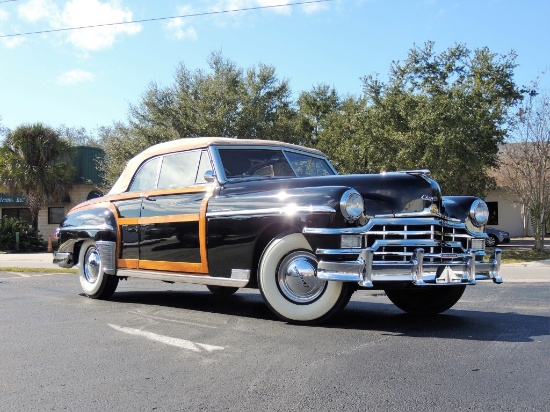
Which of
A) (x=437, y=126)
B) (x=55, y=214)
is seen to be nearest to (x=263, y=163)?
(x=437, y=126)

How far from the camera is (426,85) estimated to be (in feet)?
73.3

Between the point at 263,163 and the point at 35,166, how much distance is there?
23617mm

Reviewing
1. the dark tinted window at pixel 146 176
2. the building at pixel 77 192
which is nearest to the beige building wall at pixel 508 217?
the building at pixel 77 192

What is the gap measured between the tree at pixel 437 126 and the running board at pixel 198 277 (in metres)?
12.9

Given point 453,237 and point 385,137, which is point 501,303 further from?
point 385,137

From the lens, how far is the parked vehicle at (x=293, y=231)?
512 cm

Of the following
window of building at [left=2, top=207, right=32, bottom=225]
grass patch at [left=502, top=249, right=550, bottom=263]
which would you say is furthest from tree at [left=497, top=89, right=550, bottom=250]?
window of building at [left=2, top=207, right=32, bottom=225]

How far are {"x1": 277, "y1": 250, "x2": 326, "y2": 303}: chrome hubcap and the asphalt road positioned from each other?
314 millimetres

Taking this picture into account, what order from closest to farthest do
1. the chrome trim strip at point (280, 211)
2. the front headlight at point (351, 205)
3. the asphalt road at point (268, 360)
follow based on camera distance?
the asphalt road at point (268, 360) < the front headlight at point (351, 205) < the chrome trim strip at point (280, 211)

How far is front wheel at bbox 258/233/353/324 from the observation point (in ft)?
17.4

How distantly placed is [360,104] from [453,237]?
16713 mm

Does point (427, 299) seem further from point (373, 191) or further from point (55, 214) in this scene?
point (55, 214)

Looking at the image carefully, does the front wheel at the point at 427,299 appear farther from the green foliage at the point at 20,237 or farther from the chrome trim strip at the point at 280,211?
the green foliage at the point at 20,237

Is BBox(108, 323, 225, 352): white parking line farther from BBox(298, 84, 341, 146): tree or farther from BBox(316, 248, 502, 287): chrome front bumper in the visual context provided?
BBox(298, 84, 341, 146): tree
